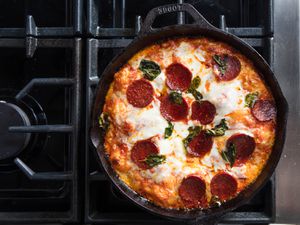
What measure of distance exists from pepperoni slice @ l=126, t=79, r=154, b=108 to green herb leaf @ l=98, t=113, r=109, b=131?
0.25 ft

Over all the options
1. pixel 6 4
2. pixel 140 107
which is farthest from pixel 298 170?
pixel 6 4

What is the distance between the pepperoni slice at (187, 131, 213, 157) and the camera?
1.17m

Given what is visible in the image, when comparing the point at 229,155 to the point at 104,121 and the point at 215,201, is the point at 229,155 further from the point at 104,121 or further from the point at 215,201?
the point at 104,121

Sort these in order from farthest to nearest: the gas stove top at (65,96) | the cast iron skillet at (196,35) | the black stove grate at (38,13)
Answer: the black stove grate at (38,13) < the gas stove top at (65,96) < the cast iron skillet at (196,35)

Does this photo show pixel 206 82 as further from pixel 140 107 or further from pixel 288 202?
pixel 288 202

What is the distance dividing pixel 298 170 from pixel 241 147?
34 centimetres

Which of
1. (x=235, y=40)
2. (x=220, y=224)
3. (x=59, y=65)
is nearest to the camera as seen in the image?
(x=235, y=40)

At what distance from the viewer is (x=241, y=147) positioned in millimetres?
1164

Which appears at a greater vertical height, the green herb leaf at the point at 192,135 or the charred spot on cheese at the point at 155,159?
the green herb leaf at the point at 192,135

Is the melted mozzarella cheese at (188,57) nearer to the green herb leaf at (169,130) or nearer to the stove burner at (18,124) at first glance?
the green herb leaf at (169,130)

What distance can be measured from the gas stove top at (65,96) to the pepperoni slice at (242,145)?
0.52ft

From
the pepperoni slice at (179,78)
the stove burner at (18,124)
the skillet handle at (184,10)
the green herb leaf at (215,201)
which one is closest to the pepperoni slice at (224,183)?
the green herb leaf at (215,201)

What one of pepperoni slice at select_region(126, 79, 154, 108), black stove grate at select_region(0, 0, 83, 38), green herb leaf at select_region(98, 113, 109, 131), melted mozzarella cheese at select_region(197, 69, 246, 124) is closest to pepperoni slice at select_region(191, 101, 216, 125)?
melted mozzarella cheese at select_region(197, 69, 246, 124)

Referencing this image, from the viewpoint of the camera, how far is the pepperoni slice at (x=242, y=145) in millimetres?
1160
